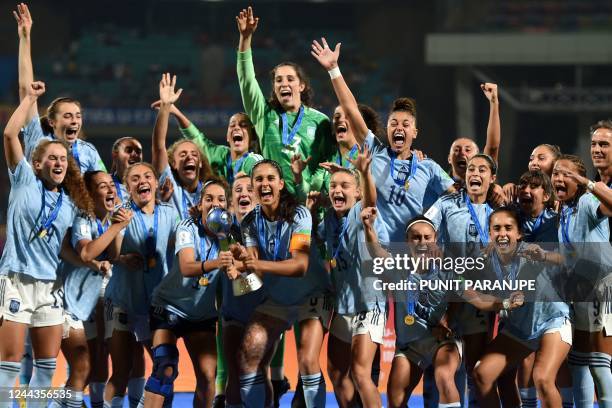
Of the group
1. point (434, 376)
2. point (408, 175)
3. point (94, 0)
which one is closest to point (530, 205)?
point (408, 175)

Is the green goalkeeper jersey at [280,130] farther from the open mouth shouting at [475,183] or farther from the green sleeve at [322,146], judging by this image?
the open mouth shouting at [475,183]

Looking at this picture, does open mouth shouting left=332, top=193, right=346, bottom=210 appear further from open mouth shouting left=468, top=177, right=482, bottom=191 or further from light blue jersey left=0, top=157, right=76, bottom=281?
light blue jersey left=0, top=157, right=76, bottom=281

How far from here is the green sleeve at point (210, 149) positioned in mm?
7090

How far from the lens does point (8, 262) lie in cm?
564

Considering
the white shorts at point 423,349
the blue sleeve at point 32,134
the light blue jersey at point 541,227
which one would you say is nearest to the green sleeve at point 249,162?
the blue sleeve at point 32,134

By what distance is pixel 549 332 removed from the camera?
18.5 feet

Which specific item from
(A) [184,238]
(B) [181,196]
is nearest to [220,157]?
(B) [181,196]

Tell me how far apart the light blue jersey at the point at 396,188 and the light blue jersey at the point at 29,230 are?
195cm

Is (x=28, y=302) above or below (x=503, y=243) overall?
below

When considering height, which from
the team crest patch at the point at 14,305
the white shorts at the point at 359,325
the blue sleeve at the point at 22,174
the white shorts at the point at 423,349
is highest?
the blue sleeve at the point at 22,174

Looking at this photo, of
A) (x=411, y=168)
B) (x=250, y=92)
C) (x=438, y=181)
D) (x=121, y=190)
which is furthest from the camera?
(x=121, y=190)

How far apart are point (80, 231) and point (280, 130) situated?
1.50 m

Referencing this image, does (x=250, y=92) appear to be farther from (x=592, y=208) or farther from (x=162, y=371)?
(x=592, y=208)

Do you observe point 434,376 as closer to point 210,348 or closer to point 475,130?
point 210,348
